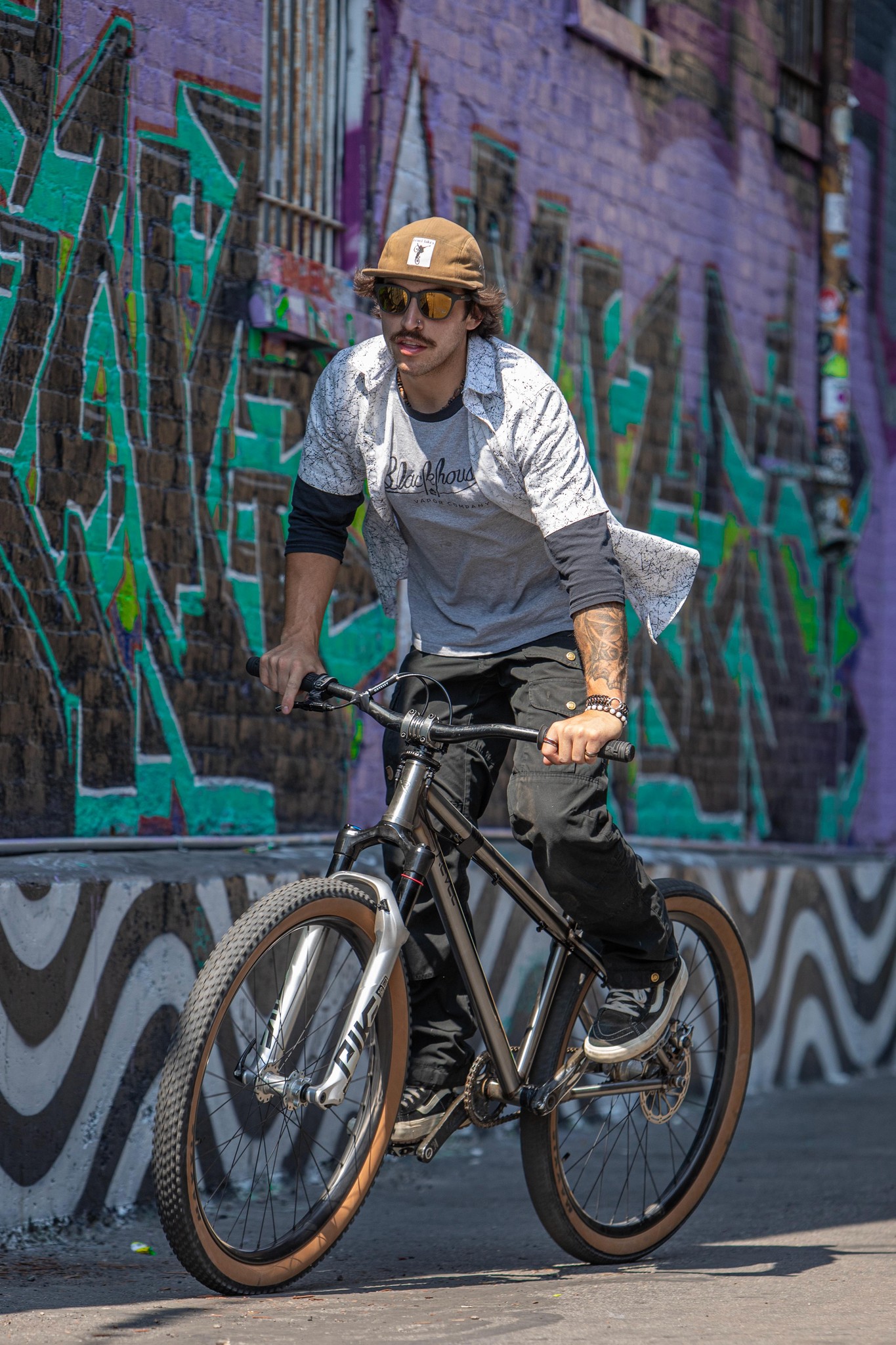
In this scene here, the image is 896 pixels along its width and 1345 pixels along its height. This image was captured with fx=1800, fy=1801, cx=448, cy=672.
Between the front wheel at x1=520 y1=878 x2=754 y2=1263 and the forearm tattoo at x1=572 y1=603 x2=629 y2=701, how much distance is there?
0.77 meters

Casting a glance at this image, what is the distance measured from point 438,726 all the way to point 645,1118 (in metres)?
1.37

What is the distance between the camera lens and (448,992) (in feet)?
12.8

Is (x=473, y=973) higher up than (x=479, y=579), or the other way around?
(x=479, y=579)

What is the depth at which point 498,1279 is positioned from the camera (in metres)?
3.96

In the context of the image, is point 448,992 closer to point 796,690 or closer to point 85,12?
point 85,12

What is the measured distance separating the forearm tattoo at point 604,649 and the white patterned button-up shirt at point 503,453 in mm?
212

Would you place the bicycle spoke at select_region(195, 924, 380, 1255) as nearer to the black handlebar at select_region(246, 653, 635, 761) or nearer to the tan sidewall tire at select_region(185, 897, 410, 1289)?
the tan sidewall tire at select_region(185, 897, 410, 1289)

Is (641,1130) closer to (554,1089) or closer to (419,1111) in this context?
(554,1089)

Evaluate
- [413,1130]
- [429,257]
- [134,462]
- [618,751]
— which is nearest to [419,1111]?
[413,1130]

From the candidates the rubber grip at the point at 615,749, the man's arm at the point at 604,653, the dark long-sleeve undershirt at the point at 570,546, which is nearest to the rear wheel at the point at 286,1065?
the rubber grip at the point at 615,749

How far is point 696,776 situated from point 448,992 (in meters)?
4.35

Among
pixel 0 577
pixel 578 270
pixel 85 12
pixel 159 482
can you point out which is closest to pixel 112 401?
pixel 159 482

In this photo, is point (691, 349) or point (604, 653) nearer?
point (604, 653)

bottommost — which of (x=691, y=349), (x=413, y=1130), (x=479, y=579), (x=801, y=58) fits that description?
(x=413, y=1130)
